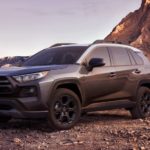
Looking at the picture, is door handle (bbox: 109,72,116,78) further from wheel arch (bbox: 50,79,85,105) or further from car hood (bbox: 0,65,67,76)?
car hood (bbox: 0,65,67,76)

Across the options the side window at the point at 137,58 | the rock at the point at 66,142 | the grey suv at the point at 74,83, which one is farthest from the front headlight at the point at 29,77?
the side window at the point at 137,58

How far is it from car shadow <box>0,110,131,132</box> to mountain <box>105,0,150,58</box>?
6439 cm

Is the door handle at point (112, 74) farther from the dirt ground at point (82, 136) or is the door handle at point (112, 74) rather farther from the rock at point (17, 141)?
the rock at point (17, 141)

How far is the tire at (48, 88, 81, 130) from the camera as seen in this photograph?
10227 mm

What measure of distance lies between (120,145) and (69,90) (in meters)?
2.32

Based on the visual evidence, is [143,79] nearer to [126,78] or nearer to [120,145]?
[126,78]

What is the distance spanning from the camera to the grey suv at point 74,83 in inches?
399

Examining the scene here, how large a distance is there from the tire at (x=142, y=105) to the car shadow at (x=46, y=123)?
0.90 feet

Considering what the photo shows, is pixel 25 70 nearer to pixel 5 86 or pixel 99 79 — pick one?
pixel 5 86

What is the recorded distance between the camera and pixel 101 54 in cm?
1180

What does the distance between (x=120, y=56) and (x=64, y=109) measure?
8.13 ft

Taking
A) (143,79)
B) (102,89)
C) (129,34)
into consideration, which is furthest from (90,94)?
(129,34)

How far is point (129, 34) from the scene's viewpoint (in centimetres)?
8531

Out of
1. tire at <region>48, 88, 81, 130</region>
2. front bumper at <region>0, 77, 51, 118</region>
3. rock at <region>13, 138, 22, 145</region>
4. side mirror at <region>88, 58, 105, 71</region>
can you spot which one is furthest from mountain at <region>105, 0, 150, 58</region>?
rock at <region>13, 138, 22, 145</region>
